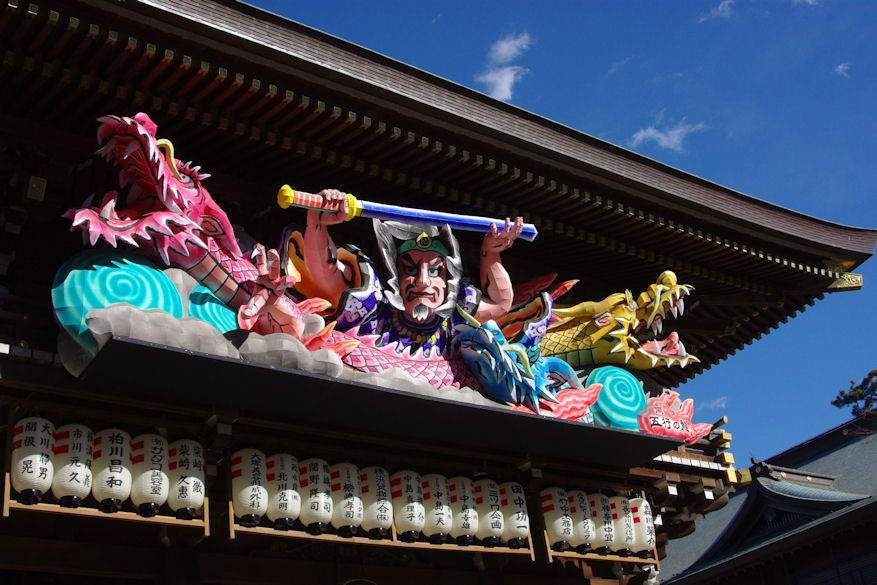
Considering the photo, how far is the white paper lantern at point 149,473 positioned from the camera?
727 centimetres

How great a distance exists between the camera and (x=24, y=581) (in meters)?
7.81

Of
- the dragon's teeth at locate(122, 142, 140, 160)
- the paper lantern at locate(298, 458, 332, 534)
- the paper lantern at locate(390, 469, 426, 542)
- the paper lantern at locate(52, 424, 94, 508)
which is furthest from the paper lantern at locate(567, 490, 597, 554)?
the dragon's teeth at locate(122, 142, 140, 160)

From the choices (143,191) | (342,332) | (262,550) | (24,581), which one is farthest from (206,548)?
(143,191)

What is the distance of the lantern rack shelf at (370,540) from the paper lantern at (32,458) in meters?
1.49

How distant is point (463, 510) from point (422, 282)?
2274 millimetres

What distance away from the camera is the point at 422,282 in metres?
9.39

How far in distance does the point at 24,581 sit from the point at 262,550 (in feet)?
6.82

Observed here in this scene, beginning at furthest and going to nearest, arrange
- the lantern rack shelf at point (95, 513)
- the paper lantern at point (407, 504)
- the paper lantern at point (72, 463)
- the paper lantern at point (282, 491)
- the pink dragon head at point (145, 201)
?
the paper lantern at point (407, 504), the paper lantern at point (282, 491), the pink dragon head at point (145, 201), the paper lantern at point (72, 463), the lantern rack shelf at point (95, 513)

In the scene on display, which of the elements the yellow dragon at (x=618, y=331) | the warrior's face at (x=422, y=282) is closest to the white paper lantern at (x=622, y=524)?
the yellow dragon at (x=618, y=331)

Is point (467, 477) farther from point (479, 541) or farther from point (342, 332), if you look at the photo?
point (342, 332)

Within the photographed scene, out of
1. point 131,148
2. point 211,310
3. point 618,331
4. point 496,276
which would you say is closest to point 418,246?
point 496,276

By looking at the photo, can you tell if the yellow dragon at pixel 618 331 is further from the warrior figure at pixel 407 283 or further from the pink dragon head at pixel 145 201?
the pink dragon head at pixel 145 201

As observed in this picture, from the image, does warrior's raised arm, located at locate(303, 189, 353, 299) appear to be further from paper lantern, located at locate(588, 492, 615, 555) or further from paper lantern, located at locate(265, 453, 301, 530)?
paper lantern, located at locate(588, 492, 615, 555)

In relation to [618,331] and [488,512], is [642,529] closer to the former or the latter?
[488,512]
